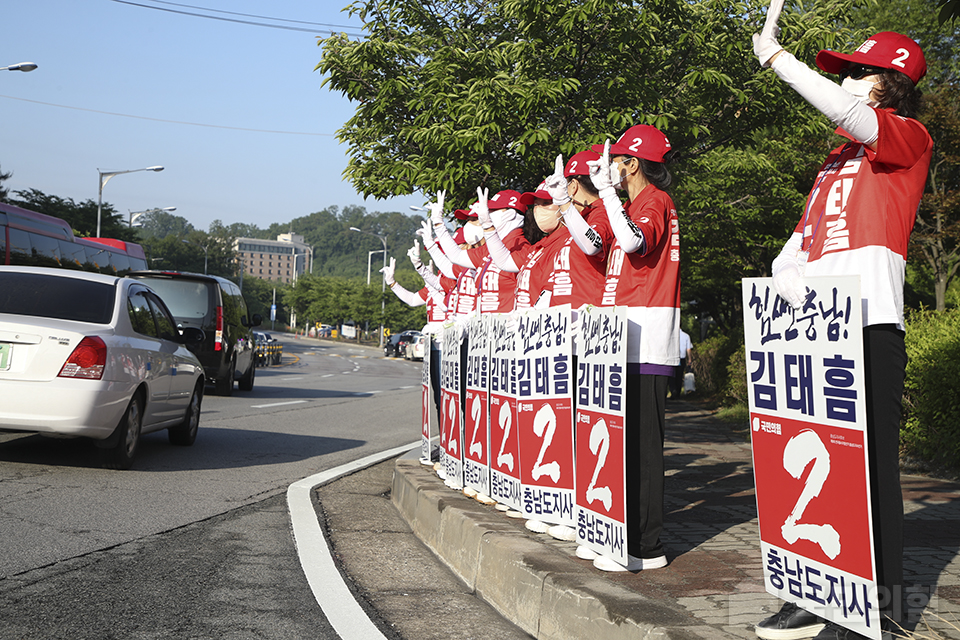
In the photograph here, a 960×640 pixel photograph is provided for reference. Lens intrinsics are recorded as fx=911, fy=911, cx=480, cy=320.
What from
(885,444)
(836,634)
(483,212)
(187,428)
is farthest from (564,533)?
(187,428)

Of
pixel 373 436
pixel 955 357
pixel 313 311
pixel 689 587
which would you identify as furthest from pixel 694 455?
pixel 313 311

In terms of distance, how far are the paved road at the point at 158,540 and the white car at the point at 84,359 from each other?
1.29ft

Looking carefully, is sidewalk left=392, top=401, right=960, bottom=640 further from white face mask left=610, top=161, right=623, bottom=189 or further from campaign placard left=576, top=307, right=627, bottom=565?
white face mask left=610, top=161, right=623, bottom=189

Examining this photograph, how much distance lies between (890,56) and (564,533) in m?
2.73

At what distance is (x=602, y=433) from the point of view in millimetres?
4133

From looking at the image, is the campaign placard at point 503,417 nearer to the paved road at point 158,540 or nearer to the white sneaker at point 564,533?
the white sneaker at point 564,533

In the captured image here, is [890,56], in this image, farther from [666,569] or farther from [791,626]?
[666,569]

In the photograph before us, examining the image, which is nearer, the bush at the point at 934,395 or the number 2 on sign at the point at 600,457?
the number 2 on sign at the point at 600,457

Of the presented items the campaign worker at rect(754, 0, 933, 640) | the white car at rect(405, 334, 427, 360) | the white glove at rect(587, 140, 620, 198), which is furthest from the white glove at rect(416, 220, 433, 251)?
the white car at rect(405, 334, 427, 360)

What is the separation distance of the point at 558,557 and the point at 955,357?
4.73 m

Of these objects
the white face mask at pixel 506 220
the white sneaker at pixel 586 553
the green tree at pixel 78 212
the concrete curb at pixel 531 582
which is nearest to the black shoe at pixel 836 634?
the concrete curb at pixel 531 582

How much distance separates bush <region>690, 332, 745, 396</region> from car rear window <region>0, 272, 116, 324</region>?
11.4m

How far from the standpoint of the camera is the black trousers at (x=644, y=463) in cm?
409

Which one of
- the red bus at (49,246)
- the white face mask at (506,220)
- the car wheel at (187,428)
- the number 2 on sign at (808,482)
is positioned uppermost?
the red bus at (49,246)
